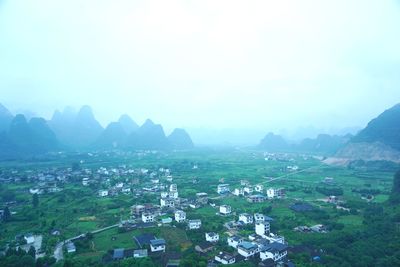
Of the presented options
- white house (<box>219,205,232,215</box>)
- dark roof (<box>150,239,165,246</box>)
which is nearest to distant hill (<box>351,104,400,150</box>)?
white house (<box>219,205,232,215</box>)

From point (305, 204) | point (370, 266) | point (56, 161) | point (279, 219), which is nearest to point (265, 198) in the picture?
point (305, 204)

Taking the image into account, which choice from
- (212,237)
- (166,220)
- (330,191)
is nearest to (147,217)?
(166,220)

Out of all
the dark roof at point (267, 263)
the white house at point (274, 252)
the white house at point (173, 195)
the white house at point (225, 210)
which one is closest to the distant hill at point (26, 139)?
the white house at point (173, 195)

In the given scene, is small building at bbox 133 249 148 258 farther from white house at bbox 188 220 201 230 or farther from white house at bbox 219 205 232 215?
white house at bbox 219 205 232 215

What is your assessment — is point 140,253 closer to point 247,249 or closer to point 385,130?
point 247,249

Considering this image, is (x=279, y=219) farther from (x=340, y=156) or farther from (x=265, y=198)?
(x=340, y=156)
